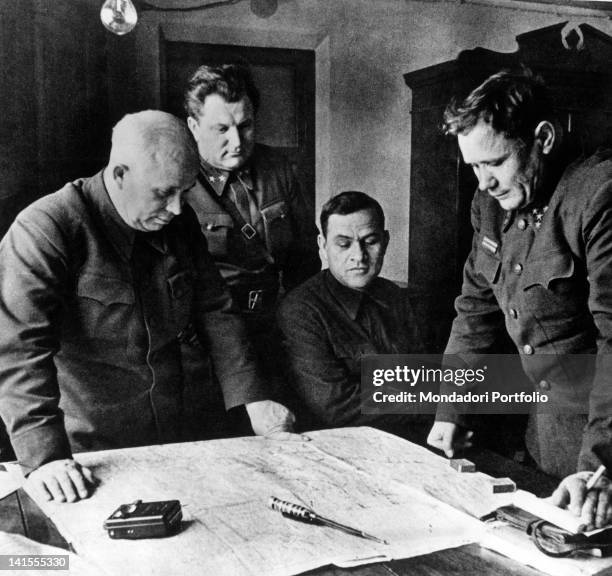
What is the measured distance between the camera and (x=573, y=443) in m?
1.42

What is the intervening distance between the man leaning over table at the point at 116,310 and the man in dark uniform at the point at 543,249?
528 millimetres

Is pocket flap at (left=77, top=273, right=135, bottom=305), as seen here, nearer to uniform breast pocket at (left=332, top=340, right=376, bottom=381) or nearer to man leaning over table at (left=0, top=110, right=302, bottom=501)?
man leaning over table at (left=0, top=110, right=302, bottom=501)

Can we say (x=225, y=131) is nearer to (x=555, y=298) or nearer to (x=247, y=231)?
(x=247, y=231)

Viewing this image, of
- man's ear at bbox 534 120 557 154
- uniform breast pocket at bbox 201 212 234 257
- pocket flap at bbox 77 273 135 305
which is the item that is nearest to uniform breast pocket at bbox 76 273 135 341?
pocket flap at bbox 77 273 135 305

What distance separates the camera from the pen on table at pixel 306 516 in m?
0.87

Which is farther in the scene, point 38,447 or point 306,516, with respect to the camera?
point 38,447

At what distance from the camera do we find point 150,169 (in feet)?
4.39

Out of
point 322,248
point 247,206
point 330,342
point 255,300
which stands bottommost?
point 330,342

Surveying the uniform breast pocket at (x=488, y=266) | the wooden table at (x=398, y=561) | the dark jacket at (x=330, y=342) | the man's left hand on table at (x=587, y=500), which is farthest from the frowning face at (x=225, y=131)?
the man's left hand on table at (x=587, y=500)

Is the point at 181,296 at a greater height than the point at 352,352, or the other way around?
the point at 181,296

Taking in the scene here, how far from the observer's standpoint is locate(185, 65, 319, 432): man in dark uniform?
60.7 inches

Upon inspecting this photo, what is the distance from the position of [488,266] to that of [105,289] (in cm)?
81

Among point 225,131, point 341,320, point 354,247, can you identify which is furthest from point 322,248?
point 225,131

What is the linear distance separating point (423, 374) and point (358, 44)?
0.80m
